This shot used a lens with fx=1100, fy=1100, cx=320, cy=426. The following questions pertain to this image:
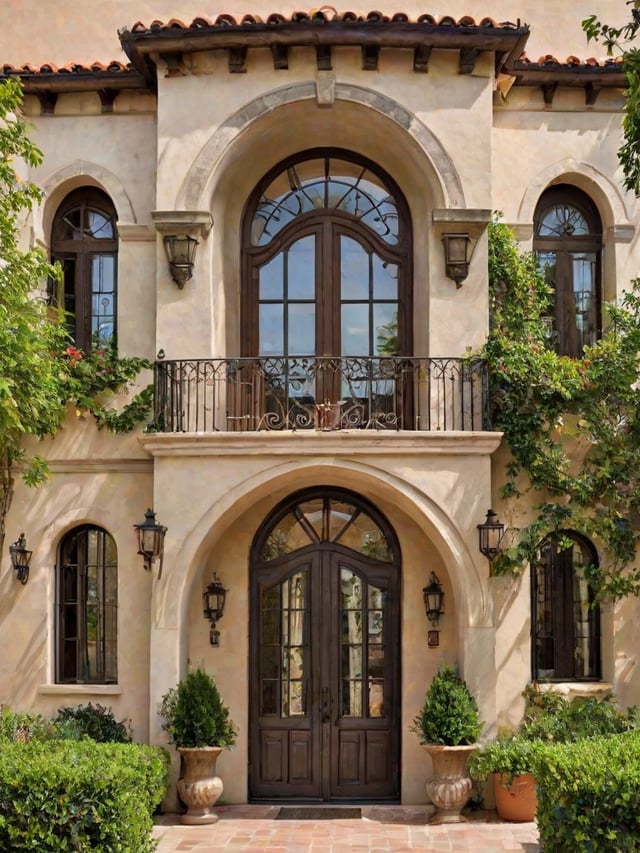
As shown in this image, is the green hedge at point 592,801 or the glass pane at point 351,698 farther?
the glass pane at point 351,698

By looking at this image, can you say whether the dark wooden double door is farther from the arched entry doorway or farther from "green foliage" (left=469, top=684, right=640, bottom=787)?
"green foliage" (left=469, top=684, right=640, bottom=787)

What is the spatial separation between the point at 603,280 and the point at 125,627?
749 cm

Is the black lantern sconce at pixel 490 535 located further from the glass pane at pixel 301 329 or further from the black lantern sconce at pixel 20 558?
the black lantern sconce at pixel 20 558

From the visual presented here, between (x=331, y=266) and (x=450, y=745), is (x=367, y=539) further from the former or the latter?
(x=331, y=266)

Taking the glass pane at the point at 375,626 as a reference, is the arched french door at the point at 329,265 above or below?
above

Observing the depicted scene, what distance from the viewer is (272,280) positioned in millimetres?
14180

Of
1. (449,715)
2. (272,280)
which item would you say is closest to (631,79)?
(272,280)

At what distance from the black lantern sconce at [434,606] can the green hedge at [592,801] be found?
3.77 metres

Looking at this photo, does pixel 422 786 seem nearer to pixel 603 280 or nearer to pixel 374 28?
pixel 603 280

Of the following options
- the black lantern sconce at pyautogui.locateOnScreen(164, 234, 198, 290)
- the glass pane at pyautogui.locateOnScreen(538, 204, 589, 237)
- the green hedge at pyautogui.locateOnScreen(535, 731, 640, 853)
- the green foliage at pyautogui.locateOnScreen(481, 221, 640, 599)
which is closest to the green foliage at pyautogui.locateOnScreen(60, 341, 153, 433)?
the black lantern sconce at pyautogui.locateOnScreen(164, 234, 198, 290)

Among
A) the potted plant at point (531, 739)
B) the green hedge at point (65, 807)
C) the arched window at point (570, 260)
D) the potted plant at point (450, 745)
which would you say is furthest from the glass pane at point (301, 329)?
the green hedge at point (65, 807)

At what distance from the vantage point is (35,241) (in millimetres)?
14031

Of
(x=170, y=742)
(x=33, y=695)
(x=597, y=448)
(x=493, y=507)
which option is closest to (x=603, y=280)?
(x=597, y=448)

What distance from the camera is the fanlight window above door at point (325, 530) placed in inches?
553
